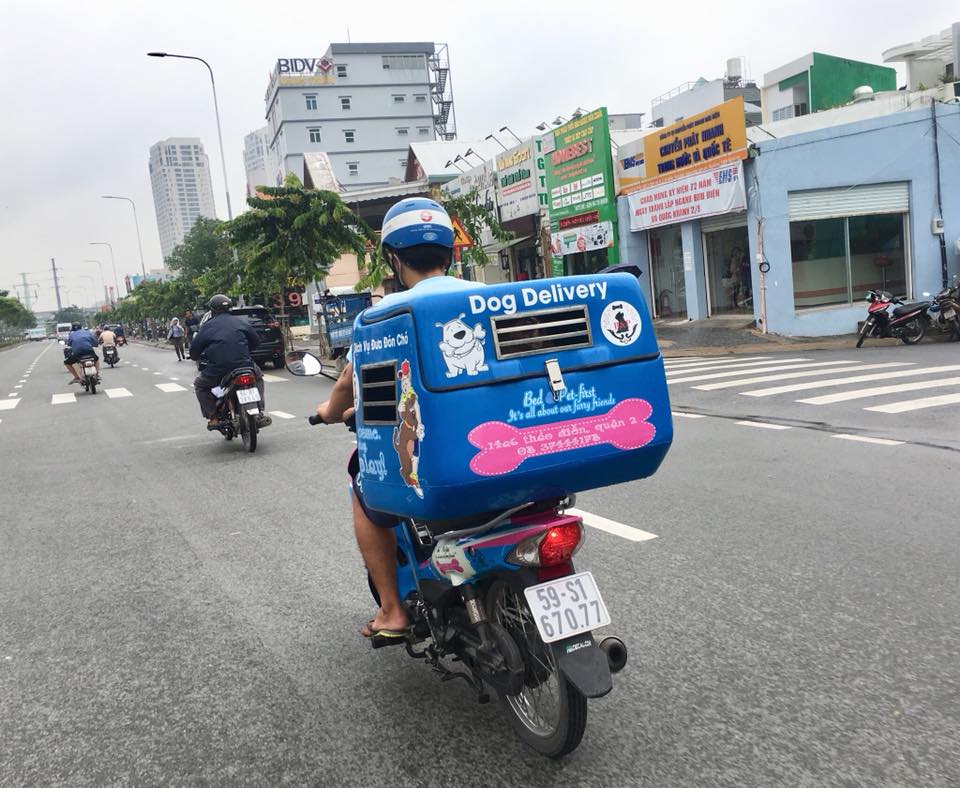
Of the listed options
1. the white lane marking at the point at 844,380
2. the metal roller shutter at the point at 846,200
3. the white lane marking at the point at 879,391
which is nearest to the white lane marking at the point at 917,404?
the white lane marking at the point at 879,391

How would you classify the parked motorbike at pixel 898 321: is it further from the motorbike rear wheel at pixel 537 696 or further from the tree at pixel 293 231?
the motorbike rear wheel at pixel 537 696

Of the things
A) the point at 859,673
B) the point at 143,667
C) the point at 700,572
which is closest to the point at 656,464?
the point at 859,673

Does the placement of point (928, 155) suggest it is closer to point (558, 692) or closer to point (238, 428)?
point (238, 428)

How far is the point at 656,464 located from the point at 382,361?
92cm

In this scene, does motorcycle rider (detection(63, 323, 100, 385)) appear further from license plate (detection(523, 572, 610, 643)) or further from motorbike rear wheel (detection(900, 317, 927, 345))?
license plate (detection(523, 572, 610, 643))

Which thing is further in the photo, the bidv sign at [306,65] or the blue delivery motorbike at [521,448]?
the bidv sign at [306,65]

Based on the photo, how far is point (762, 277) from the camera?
18.5m

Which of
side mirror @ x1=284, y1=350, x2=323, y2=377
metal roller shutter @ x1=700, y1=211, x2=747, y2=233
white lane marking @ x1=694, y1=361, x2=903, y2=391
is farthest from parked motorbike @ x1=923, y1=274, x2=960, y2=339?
side mirror @ x1=284, y1=350, x2=323, y2=377

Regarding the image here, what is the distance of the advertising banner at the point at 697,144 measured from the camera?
18438 mm

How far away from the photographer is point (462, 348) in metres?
2.34

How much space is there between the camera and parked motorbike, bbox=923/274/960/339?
1571 centimetres

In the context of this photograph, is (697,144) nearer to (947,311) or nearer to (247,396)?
(947,311)

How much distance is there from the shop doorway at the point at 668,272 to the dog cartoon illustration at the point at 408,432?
20.6 metres

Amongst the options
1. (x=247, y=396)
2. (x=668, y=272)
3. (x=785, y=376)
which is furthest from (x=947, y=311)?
(x=247, y=396)
